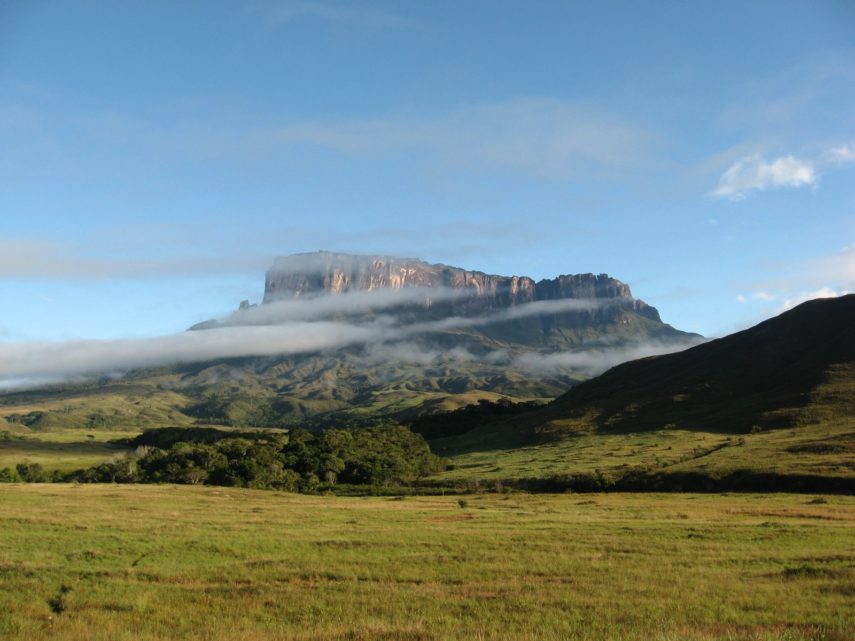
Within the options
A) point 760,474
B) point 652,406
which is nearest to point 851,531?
point 760,474

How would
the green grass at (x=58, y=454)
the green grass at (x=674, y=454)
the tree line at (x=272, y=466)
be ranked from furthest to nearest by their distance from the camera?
the green grass at (x=58, y=454)
the tree line at (x=272, y=466)
the green grass at (x=674, y=454)

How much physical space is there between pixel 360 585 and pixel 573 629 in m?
9.49

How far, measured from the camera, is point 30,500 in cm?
6147

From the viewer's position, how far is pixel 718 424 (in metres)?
137

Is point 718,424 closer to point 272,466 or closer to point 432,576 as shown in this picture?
point 272,466

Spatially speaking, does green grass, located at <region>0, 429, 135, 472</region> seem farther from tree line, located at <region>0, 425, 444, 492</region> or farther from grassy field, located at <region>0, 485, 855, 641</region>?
grassy field, located at <region>0, 485, 855, 641</region>

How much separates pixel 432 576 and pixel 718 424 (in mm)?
124993

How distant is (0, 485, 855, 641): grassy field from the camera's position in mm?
19359

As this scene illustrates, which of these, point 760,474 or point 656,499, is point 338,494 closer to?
point 656,499

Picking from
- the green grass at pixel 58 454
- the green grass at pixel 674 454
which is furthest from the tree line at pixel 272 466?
the green grass at pixel 58 454

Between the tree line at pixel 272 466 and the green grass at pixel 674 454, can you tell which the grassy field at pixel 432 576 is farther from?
the tree line at pixel 272 466

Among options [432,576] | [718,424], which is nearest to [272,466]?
[432,576]

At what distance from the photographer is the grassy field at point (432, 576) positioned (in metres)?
19.4

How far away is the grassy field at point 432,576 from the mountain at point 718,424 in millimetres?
34402
